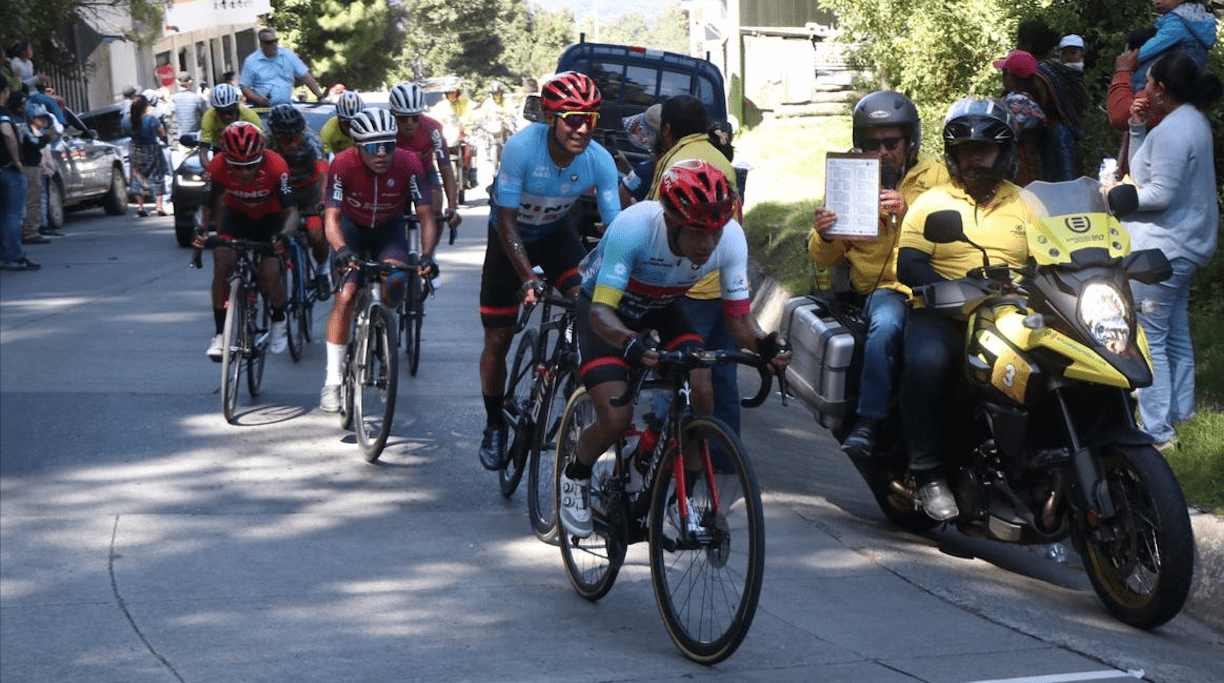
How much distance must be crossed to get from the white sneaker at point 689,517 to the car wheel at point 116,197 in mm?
22068

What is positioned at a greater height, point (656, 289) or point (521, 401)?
point (656, 289)

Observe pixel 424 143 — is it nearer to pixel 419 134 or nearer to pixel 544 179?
pixel 419 134

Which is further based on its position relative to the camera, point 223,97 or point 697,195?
point 223,97

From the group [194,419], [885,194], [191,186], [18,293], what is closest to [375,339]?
[194,419]

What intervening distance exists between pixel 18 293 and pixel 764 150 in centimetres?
1341

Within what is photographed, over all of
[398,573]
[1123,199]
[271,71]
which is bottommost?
[398,573]

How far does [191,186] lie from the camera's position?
2020 centimetres

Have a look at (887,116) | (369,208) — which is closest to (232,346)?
(369,208)

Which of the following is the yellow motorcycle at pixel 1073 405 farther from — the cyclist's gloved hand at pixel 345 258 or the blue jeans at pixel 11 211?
the blue jeans at pixel 11 211

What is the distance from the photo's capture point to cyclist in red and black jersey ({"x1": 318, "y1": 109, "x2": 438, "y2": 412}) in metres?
9.84

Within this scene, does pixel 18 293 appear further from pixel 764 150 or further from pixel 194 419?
pixel 764 150

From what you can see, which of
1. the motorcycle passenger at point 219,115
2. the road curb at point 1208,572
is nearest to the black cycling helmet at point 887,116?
the road curb at point 1208,572

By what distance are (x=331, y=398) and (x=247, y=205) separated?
1.53 meters

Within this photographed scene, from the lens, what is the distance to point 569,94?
7746mm
